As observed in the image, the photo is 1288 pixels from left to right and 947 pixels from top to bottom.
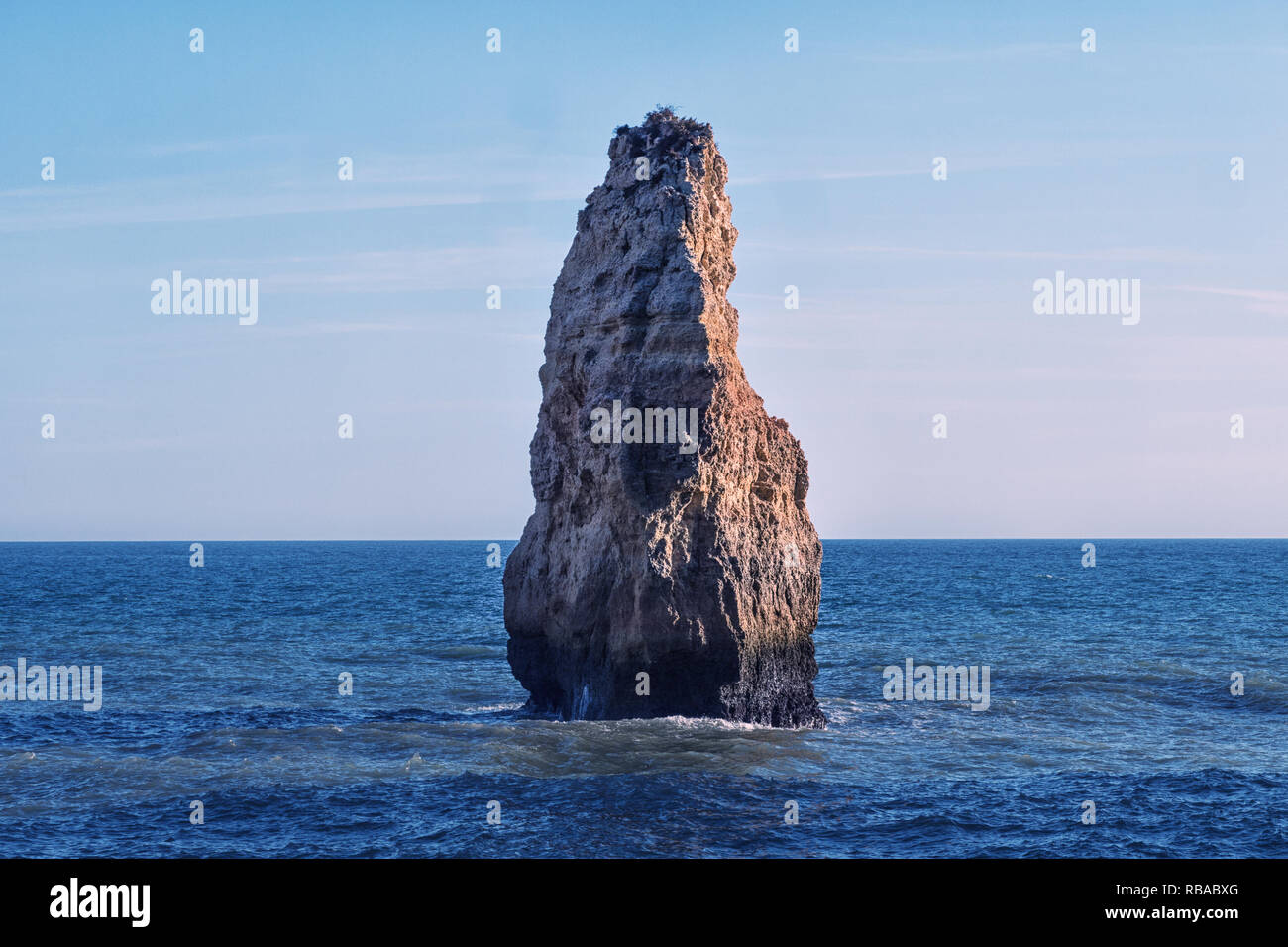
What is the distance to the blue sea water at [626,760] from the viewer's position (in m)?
19.1

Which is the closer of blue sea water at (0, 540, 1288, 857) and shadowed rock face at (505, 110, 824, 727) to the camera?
blue sea water at (0, 540, 1288, 857)

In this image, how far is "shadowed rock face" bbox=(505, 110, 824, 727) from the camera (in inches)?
1018

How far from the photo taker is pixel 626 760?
75.5 feet

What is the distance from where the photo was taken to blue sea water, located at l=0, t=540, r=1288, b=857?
19.1 metres

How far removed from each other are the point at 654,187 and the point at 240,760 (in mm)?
15283

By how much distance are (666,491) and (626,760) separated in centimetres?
601

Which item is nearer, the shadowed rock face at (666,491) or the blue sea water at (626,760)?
the blue sea water at (626,760)

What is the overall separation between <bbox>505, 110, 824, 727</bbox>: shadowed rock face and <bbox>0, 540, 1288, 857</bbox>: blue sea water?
128cm

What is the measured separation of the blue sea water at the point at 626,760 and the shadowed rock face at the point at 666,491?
1276 millimetres

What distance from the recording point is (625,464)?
A: 2589 centimetres

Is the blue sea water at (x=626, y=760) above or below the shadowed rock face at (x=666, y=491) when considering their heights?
below

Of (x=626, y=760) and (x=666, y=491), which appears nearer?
(x=626, y=760)

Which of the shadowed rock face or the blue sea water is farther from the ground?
the shadowed rock face
